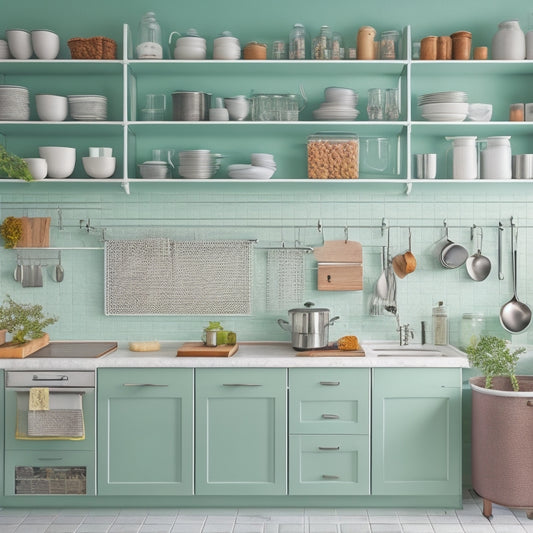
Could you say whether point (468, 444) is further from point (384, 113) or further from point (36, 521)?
point (36, 521)

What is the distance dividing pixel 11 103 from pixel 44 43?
1.26 ft

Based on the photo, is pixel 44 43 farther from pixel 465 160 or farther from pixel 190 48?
pixel 465 160

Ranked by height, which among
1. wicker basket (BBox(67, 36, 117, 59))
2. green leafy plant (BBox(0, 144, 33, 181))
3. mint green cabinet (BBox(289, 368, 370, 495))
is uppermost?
wicker basket (BBox(67, 36, 117, 59))

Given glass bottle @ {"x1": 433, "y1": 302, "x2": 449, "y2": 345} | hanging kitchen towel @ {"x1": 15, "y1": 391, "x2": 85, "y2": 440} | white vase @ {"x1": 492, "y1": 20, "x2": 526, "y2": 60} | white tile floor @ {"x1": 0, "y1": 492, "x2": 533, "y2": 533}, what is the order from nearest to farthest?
white tile floor @ {"x1": 0, "y1": 492, "x2": 533, "y2": 533} < hanging kitchen towel @ {"x1": 15, "y1": 391, "x2": 85, "y2": 440} < white vase @ {"x1": 492, "y1": 20, "x2": 526, "y2": 60} < glass bottle @ {"x1": 433, "y1": 302, "x2": 449, "y2": 345}

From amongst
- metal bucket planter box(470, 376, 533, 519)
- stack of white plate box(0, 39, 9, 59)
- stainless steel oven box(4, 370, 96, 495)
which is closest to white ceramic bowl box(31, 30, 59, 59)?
stack of white plate box(0, 39, 9, 59)

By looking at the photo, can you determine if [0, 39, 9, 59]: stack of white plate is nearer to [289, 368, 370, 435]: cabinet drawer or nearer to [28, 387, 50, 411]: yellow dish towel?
[28, 387, 50, 411]: yellow dish towel

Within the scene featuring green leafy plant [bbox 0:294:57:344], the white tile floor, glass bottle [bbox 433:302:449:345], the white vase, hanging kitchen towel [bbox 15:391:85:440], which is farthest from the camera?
glass bottle [bbox 433:302:449:345]

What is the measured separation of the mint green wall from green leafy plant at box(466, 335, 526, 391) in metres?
0.57

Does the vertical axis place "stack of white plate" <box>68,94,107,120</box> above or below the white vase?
below

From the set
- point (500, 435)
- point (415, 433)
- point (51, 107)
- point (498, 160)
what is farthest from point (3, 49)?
point (500, 435)

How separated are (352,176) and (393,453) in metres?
1.52

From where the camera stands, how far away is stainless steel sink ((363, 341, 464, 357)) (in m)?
3.89

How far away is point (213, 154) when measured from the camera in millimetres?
3939

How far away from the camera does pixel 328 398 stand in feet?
12.0
